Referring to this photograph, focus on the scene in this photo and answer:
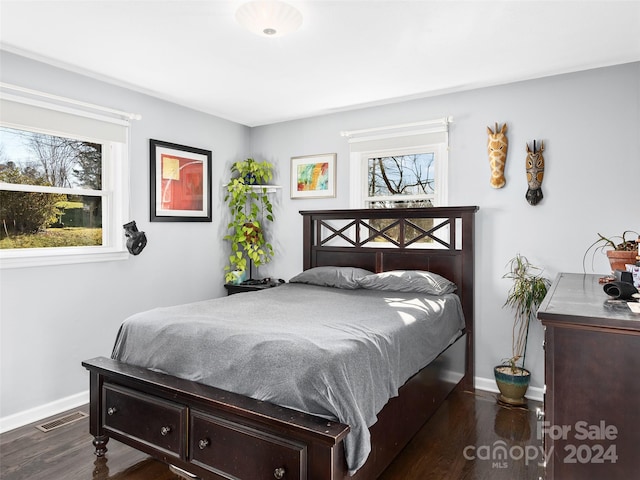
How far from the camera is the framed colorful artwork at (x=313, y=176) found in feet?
13.9

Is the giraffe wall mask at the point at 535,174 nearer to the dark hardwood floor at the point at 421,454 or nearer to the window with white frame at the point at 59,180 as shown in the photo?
the dark hardwood floor at the point at 421,454

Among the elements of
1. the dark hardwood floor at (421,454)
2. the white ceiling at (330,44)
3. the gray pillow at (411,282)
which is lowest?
the dark hardwood floor at (421,454)

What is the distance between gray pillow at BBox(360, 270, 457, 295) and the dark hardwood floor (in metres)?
0.89

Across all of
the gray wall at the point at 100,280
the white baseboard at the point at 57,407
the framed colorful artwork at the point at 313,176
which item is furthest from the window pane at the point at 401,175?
the white baseboard at the point at 57,407

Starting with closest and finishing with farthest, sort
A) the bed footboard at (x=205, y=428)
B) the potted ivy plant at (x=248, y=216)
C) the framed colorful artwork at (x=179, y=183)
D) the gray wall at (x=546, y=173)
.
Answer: the bed footboard at (x=205, y=428) < the gray wall at (x=546, y=173) < the framed colorful artwork at (x=179, y=183) < the potted ivy plant at (x=248, y=216)

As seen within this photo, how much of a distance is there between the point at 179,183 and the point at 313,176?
1309mm

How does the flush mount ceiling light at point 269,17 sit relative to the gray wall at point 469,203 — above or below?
above

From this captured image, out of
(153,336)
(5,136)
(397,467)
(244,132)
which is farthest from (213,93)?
(397,467)

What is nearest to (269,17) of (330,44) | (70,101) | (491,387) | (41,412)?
(330,44)

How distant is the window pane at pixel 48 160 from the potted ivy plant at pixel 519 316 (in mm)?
3356

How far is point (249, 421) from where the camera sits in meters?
1.75

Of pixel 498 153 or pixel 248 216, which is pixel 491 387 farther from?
pixel 248 216

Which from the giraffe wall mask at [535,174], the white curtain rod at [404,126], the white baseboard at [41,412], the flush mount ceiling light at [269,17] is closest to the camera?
the flush mount ceiling light at [269,17]

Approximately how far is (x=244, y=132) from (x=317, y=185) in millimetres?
1107
